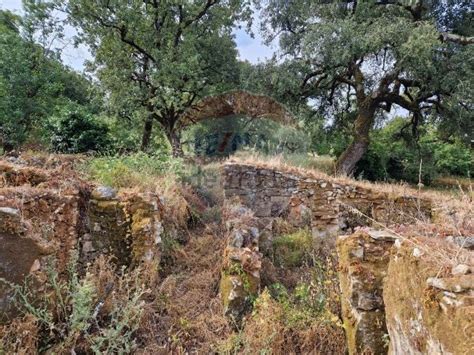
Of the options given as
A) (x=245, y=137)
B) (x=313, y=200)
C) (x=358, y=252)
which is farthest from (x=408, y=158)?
(x=358, y=252)

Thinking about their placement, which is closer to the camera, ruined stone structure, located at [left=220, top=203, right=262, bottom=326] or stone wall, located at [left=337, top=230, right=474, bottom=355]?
stone wall, located at [left=337, top=230, right=474, bottom=355]

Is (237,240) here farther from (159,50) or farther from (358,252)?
(159,50)

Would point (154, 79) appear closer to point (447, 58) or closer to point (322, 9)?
point (322, 9)

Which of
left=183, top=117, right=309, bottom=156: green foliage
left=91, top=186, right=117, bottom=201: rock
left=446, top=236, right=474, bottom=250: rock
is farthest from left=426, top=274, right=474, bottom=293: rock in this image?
left=183, top=117, right=309, bottom=156: green foliage

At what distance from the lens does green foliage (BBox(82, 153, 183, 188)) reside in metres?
4.87

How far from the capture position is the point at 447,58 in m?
9.44

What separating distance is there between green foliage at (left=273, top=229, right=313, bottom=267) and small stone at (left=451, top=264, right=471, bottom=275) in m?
3.00

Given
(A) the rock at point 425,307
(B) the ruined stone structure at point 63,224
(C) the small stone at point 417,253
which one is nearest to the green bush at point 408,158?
(B) the ruined stone structure at point 63,224

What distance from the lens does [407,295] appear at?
6.40 ft

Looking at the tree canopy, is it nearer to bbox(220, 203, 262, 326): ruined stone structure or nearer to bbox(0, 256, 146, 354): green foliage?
bbox(220, 203, 262, 326): ruined stone structure

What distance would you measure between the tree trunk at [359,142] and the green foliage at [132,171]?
6.29 m

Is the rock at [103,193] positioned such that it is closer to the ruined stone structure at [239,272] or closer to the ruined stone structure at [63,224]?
the ruined stone structure at [63,224]

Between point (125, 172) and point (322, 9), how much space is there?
30.1 ft

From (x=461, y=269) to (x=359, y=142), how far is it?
9.97 m
